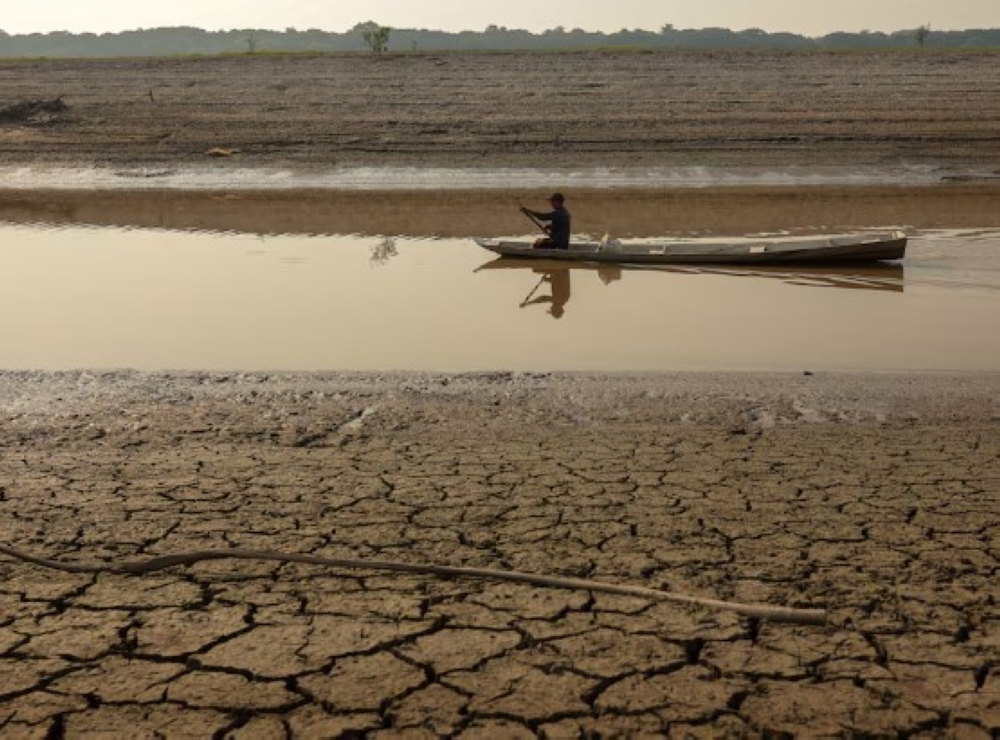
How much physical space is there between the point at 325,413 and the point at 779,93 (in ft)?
74.9

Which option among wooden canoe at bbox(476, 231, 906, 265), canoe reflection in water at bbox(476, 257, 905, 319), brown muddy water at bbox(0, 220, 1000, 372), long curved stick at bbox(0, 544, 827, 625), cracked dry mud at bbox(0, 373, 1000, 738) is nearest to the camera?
cracked dry mud at bbox(0, 373, 1000, 738)

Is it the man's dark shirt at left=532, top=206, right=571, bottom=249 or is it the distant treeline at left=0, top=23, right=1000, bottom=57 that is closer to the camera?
the man's dark shirt at left=532, top=206, right=571, bottom=249

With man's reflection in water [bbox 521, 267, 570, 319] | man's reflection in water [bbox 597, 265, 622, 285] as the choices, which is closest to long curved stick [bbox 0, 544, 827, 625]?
man's reflection in water [bbox 521, 267, 570, 319]

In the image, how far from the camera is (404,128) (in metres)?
26.2

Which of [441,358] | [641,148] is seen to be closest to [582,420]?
[441,358]

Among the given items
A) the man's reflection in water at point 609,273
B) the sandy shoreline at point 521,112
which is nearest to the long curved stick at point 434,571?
the man's reflection in water at point 609,273

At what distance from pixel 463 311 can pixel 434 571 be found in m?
6.70

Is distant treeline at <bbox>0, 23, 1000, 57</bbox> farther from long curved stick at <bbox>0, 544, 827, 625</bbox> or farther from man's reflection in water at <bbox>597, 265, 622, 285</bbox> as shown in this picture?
long curved stick at <bbox>0, 544, 827, 625</bbox>

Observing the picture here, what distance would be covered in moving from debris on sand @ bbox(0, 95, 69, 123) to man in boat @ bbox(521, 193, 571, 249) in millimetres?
17019

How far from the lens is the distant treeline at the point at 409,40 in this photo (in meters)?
83.8

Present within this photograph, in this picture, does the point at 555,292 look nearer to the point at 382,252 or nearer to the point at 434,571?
the point at 382,252

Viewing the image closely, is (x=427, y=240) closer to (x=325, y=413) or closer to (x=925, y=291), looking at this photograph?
(x=925, y=291)

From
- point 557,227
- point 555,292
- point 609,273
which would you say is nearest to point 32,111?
point 557,227

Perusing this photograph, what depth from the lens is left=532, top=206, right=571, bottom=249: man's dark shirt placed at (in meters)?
14.1
